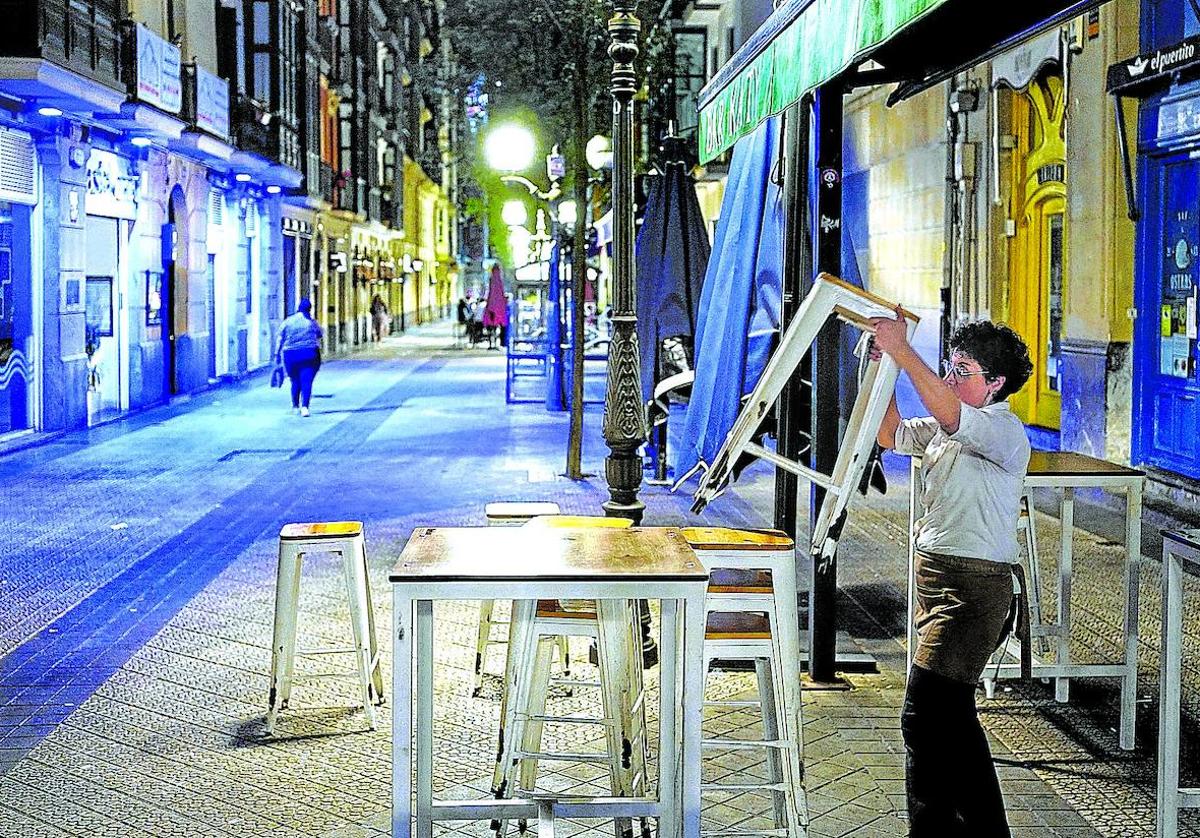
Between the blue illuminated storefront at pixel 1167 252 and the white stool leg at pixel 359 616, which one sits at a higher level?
the blue illuminated storefront at pixel 1167 252

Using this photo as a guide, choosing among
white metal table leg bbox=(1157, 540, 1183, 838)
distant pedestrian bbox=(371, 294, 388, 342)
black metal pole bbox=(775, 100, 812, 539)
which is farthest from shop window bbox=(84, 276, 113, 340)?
distant pedestrian bbox=(371, 294, 388, 342)

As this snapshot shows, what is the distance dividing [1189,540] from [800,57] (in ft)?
8.70

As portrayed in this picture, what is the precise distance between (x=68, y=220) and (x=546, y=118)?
51.3 ft

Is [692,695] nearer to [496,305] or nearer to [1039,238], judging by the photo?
[1039,238]

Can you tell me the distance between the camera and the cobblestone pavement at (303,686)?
573 cm

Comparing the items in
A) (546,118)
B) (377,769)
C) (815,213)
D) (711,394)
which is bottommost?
(377,769)

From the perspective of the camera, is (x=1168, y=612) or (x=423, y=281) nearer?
(x=1168, y=612)

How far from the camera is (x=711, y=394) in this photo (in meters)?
8.28

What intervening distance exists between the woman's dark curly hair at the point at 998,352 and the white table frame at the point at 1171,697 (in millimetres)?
675

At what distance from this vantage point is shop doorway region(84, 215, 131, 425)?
2244cm

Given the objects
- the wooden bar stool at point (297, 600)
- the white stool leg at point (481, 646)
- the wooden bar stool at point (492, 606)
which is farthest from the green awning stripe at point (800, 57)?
the wooden bar stool at point (297, 600)

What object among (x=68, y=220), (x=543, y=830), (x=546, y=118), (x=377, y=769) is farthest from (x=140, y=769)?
(x=546, y=118)

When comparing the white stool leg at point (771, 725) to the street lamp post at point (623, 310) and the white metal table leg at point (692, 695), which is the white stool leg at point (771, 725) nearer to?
the white metal table leg at point (692, 695)

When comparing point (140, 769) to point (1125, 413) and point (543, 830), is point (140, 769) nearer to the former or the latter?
point (543, 830)
